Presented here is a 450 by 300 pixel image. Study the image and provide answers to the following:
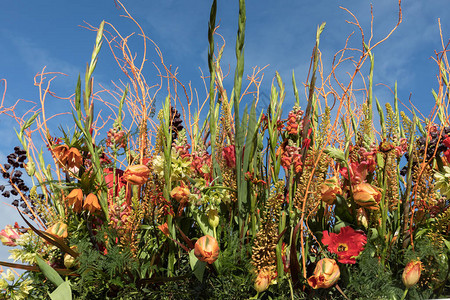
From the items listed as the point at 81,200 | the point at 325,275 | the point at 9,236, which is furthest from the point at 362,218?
the point at 9,236

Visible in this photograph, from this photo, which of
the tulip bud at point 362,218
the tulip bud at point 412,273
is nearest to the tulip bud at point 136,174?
the tulip bud at point 362,218

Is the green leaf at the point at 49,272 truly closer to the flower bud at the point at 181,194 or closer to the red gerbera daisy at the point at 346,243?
the flower bud at the point at 181,194

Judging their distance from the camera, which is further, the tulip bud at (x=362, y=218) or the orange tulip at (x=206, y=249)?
the tulip bud at (x=362, y=218)

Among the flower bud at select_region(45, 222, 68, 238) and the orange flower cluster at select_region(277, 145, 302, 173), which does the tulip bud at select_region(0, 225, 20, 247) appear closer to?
the flower bud at select_region(45, 222, 68, 238)

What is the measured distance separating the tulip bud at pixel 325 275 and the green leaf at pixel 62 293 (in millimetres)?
519

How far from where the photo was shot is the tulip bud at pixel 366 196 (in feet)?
2.80

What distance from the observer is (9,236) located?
1131 mm

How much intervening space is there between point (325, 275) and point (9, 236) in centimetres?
89

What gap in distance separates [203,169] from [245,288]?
282mm

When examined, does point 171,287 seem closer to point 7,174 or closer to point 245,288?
point 245,288

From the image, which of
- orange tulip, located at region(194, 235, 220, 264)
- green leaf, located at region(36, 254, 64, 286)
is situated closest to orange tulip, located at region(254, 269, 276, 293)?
orange tulip, located at region(194, 235, 220, 264)

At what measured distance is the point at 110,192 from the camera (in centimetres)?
104

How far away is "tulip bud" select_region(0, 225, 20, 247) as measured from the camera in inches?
44.3

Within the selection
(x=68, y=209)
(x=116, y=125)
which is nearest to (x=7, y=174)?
(x=68, y=209)
